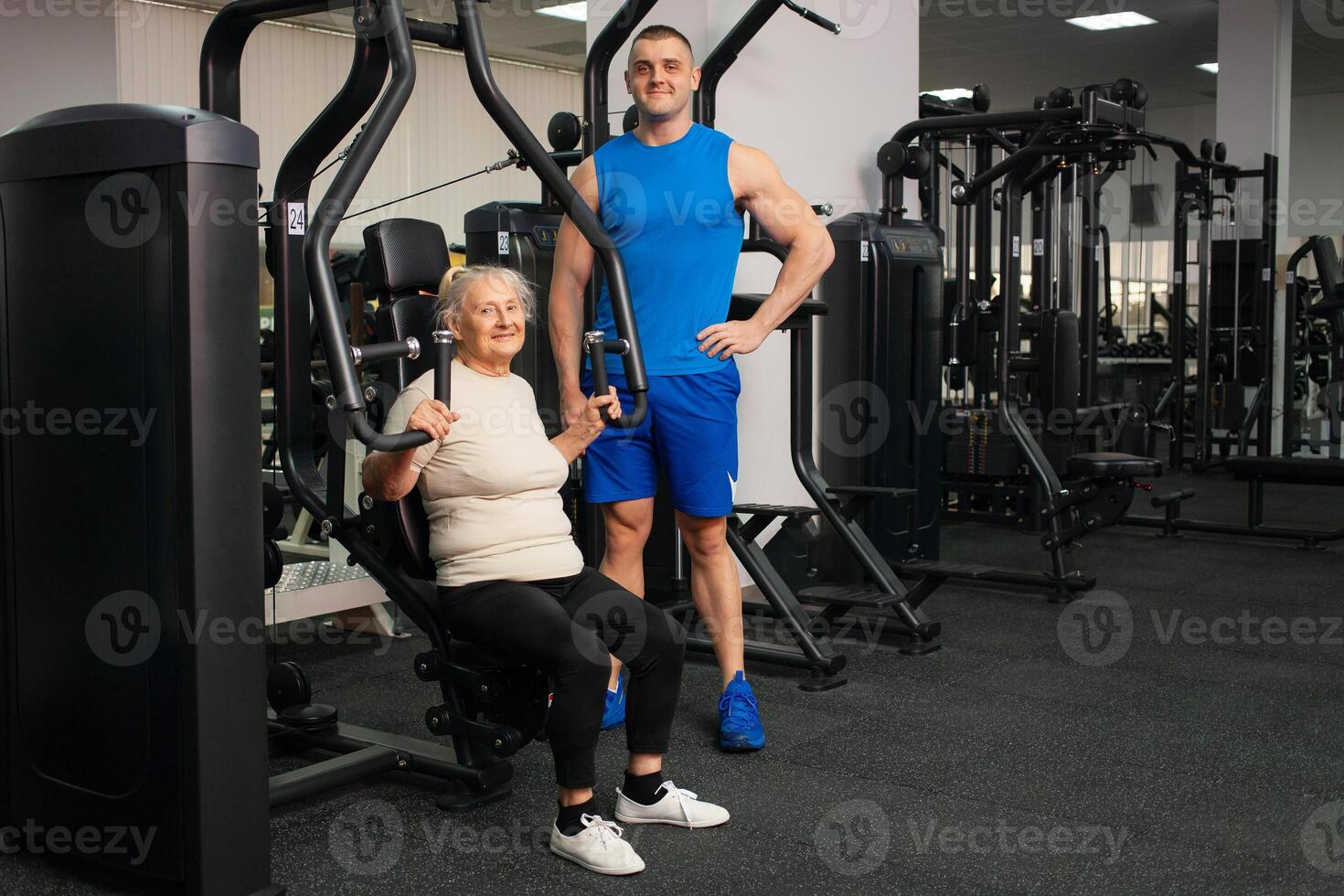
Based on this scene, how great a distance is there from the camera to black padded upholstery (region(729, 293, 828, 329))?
130 inches

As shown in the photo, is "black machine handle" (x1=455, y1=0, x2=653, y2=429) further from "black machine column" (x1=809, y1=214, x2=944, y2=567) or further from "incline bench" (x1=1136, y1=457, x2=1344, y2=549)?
"incline bench" (x1=1136, y1=457, x2=1344, y2=549)

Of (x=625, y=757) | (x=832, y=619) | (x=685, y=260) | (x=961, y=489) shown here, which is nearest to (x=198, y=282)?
(x=685, y=260)

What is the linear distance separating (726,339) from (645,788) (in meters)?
0.95

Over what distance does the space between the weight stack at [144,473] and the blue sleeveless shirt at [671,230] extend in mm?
944

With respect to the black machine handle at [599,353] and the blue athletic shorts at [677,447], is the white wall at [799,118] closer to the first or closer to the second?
the blue athletic shorts at [677,447]

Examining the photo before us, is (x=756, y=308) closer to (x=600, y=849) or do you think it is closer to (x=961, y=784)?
(x=961, y=784)

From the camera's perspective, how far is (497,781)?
248cm

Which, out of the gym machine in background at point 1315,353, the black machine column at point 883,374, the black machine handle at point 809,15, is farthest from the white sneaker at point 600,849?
the gym machine in background at point 1315,353

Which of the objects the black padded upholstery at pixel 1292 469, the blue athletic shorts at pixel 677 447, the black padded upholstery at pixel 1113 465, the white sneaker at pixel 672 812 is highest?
the blue athletic shorts at pixel 677 447

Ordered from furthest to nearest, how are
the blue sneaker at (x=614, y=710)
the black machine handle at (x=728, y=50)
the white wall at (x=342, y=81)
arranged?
the white wall at (x=342, y=81) → the black machine handle at (x=728, y=50) → the blue sneaker at (x=614, y=710)

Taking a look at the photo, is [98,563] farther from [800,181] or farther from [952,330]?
[952,330]

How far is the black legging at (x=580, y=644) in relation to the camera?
2158 millimetres

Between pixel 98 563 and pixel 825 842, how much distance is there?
134 centimetres

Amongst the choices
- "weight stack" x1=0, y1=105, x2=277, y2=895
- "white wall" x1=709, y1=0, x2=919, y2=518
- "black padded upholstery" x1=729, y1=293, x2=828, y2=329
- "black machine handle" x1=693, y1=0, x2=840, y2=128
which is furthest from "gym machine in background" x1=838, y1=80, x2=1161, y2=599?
"weight stack" x1=0, y1=105, x2=277, y2=895
